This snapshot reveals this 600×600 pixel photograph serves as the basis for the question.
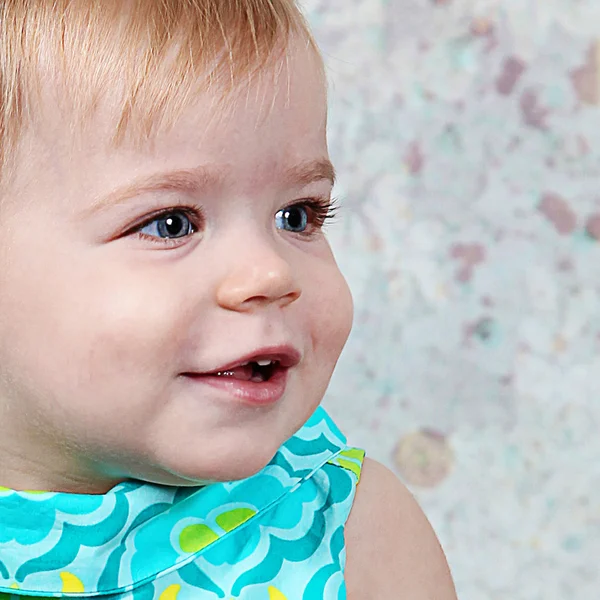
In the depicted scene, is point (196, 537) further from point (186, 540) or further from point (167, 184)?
point (167, 184)

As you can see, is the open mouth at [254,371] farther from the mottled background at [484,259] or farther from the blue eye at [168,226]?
the mottled background at [484,259]

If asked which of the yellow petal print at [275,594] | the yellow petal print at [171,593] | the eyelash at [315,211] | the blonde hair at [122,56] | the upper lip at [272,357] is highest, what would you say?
the blonde hair at [122,56]

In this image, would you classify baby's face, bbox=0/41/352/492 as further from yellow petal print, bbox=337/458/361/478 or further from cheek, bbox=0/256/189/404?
yellow petal print, bbox=337/458/361/478

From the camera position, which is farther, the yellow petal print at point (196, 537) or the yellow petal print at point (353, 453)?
→ the yellow petal print at point (353, 453)

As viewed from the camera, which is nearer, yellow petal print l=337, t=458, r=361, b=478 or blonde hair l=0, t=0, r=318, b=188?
blonde hair l=0, t=0, r=318, b=188

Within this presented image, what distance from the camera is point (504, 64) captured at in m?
1.55

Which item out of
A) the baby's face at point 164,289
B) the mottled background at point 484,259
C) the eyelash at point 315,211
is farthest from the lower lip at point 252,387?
the mottled background at point 484,259

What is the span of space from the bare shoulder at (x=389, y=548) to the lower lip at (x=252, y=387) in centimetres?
18

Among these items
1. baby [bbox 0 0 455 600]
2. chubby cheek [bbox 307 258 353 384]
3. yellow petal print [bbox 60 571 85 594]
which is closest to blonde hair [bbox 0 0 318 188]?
baby [bbox 0 0 455 600]

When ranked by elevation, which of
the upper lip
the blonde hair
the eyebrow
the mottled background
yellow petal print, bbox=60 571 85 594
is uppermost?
the blonde hair

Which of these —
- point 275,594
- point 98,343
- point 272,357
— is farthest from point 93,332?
point 275,594

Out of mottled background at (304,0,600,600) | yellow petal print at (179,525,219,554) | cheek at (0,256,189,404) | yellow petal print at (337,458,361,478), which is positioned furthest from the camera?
mottled background at (304,0,600,600)

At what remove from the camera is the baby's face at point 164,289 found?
66cm

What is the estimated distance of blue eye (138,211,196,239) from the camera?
683 mm
